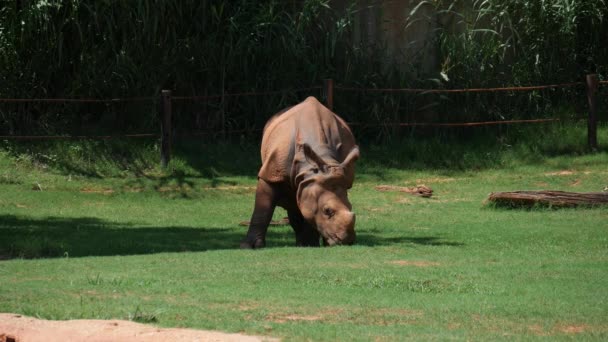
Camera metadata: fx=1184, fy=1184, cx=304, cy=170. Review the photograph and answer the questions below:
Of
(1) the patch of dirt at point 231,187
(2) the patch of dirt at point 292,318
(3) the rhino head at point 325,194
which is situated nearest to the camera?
(2) the patch of dirt at point 292,318

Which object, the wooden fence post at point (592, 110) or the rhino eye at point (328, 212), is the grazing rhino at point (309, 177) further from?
the wooden fence post at point (592, 110)

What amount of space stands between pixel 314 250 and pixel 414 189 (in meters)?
6.82

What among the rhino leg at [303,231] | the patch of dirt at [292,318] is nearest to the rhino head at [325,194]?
the rhino leg at [303,231]

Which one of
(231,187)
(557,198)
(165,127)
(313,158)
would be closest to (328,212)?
(313,158)

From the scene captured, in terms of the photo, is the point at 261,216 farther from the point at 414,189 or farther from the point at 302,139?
the point at 414,189

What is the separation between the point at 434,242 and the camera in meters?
13.8

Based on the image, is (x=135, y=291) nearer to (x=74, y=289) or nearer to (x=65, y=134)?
(x=74, y=289)

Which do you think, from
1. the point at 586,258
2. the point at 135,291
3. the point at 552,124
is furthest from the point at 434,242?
the point at 552,124

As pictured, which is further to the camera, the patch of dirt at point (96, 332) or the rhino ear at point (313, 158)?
the rhino ear at point (313, 158)

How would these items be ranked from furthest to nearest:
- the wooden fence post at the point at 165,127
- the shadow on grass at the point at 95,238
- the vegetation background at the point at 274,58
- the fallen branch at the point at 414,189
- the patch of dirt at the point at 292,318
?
1. the vegetation background at the point at 274,58
2. the wooden fence post at the point at 165,127
3. the fallen branch at the point at 414,189
4. the shadow on grass at the point at 95,238
5. the patch of dirt at the point at 292,318

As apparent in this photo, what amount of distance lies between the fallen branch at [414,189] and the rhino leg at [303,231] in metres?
5.14

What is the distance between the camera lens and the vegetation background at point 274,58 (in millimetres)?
21203

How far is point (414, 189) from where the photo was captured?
19109mm

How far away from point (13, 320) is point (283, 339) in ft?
5.94
